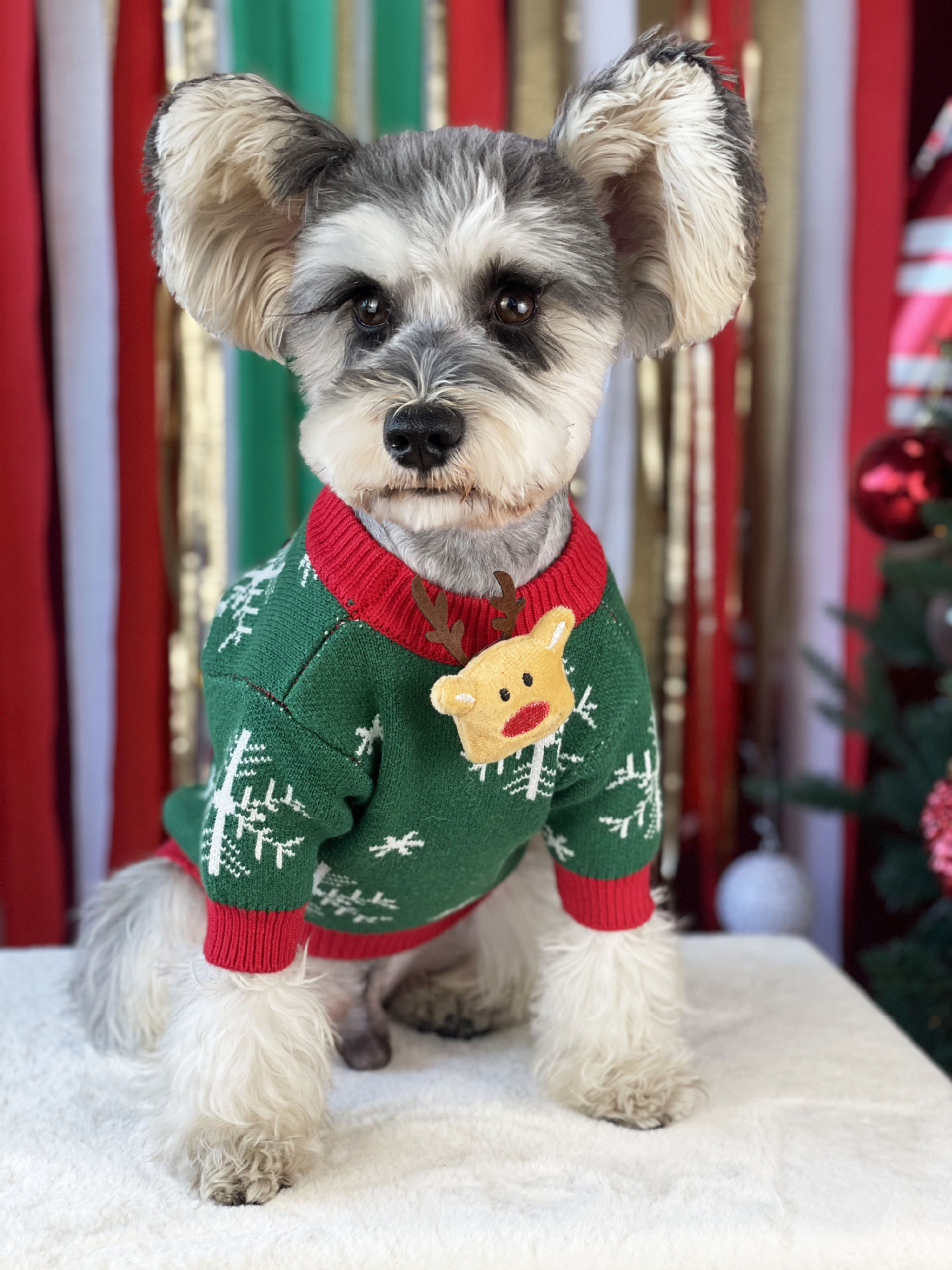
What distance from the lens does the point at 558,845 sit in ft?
3.86

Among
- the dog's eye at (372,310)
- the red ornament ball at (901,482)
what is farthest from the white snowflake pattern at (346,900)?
the red ornament ball at (901,482)

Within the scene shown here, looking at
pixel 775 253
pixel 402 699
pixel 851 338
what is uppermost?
pixel 775 253

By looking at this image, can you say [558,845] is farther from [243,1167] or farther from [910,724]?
[910,724]

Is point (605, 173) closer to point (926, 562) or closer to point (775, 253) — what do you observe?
point (926, 562)

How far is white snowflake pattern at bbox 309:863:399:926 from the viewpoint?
113 centimetres

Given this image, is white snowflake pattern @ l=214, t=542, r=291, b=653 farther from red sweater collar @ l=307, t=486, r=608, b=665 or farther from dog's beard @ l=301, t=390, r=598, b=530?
dog's beard @ l=301, t=390, r=598, b=530

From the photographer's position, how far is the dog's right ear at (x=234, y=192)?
1016mm

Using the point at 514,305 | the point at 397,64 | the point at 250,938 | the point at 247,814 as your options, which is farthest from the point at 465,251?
the point at 397,64

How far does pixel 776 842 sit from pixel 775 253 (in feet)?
3.15

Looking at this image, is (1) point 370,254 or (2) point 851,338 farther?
(2) point 851,338

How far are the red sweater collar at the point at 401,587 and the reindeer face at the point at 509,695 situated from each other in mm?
64

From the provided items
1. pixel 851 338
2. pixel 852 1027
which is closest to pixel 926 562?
pixel 851 338

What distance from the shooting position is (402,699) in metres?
1.02

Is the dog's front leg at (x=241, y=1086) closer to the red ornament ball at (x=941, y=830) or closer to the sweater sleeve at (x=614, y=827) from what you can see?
the sweater sleeve at (x=614, y=827)
